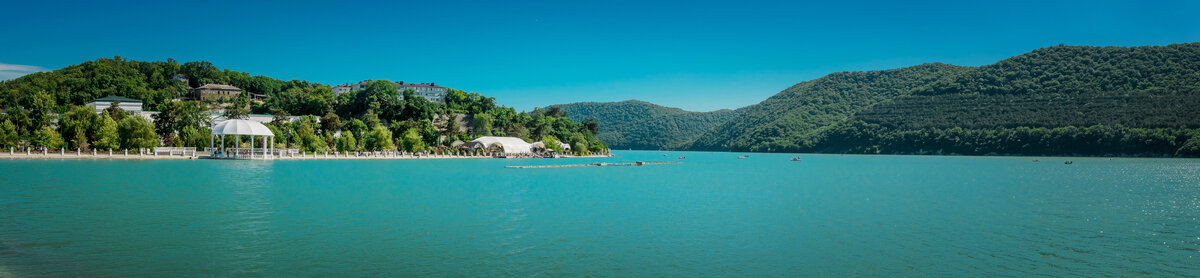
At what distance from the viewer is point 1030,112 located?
125m

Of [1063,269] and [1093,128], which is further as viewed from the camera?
[1093,128]

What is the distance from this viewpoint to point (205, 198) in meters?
22.9

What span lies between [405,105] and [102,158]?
169 feet

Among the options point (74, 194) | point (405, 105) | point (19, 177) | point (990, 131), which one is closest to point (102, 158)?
point (19, 177)

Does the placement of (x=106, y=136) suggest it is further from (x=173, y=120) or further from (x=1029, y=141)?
(x=1029, y=141)

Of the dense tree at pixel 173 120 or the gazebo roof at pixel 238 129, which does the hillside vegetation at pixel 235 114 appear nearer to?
the dense tree at pixel 173 120

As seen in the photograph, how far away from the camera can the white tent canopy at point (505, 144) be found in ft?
311

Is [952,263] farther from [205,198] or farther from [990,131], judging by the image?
[990,131]

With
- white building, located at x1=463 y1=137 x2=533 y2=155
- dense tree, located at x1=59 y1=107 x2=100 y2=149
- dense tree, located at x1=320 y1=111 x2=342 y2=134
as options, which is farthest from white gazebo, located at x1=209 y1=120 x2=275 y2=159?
white building, located at x1=463 y1=137 x2=533 y2=155

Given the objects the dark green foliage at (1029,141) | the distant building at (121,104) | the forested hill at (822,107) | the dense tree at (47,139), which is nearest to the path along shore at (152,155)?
the dense tree at (47,139)

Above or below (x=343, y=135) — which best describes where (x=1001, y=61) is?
above

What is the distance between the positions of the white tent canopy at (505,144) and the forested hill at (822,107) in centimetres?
8174

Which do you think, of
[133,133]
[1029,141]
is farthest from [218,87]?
[1029,141]

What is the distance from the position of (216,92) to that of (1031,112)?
144 m
